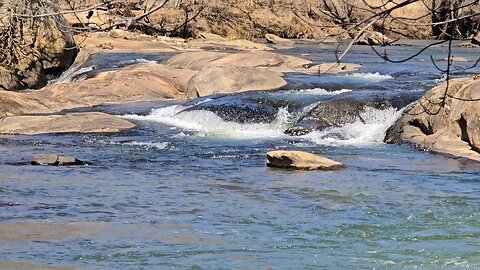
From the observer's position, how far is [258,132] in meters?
13.9

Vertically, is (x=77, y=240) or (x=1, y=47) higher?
(x=1, y=47)

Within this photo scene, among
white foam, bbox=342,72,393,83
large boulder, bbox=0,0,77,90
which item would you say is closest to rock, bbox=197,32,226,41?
large boulder, bbox=0,0,77,90

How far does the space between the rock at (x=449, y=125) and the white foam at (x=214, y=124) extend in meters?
1.90

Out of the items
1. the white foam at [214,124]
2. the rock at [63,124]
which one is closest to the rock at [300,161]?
the white foam at [214,124]

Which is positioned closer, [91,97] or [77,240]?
[77,240]

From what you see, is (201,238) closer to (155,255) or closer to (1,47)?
(155,255)

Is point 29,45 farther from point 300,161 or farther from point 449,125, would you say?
point 300,161

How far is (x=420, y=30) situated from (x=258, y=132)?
22.1m

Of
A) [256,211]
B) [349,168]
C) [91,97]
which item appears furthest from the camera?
[91,97]

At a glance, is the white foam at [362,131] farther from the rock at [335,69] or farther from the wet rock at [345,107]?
the rock at [335,69]

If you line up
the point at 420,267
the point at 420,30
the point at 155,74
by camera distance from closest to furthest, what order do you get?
the point at 420,267 → the point at 155,74 → the point at 420,30

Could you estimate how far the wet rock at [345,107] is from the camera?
45.0ft

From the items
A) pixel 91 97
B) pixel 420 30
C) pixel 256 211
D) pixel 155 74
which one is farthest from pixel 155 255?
pixel 420 30

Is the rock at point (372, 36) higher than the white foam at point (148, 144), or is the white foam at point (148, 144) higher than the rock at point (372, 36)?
the rock at point (372, 36)
